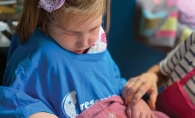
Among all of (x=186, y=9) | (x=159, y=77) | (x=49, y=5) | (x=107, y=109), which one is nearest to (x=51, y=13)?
(x=49, y=5)

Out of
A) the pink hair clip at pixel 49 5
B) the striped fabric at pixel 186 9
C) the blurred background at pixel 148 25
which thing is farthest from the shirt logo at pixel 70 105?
the striped fabric at pixel 186 9

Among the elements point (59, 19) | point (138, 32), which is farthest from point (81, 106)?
point (138, 32)

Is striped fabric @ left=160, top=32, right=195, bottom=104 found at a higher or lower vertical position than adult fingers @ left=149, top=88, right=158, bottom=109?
higher

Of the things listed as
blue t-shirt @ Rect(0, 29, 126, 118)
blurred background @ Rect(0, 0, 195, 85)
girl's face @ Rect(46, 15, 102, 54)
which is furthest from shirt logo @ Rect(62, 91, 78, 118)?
blurred background @ Rect(0, 0, 195, 85)

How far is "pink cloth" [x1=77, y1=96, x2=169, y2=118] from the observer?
0.75 metres

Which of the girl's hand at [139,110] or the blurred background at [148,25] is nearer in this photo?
the girl's hand at [139,110]

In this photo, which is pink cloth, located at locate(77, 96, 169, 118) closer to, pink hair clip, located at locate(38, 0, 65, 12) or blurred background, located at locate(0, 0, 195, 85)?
pink hair clip, located at locate(38, 0, 65, 12)

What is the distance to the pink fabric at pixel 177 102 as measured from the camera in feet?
2.84

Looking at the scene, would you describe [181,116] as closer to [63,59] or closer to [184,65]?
[184,65]

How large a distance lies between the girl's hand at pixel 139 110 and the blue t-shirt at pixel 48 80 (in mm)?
82

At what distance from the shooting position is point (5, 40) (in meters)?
0.99

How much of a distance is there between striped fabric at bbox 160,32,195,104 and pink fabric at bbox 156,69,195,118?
0.02 metres

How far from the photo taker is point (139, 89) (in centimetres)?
86

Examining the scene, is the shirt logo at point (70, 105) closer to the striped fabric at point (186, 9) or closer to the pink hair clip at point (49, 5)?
the pink hair clip at point (49, 5)
